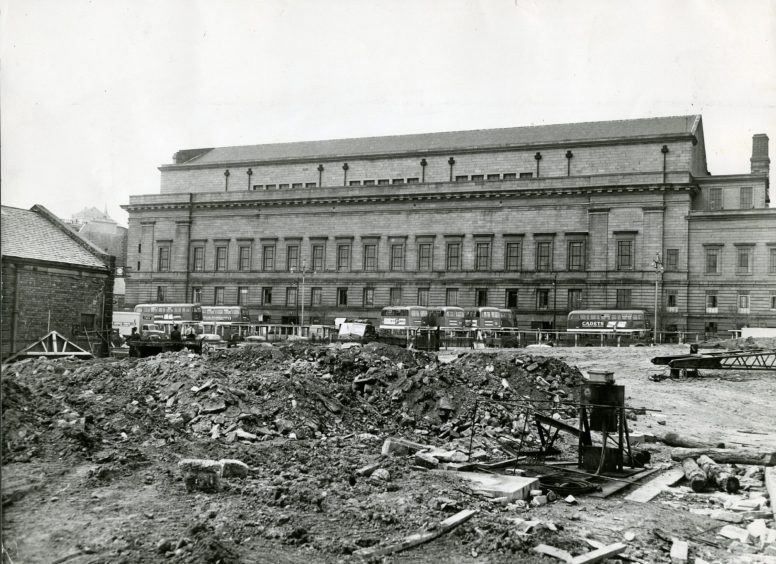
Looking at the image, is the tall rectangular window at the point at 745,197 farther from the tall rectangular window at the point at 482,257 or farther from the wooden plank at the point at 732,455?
the wooden plank at the point at 732,455

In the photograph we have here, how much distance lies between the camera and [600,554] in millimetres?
7422

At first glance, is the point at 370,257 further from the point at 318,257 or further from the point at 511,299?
the point at 511,299

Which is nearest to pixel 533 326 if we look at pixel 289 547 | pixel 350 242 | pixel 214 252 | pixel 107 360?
pixel 350 242

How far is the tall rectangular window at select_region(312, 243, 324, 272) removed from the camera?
198 ft

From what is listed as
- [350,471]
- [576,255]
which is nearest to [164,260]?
[576,255]

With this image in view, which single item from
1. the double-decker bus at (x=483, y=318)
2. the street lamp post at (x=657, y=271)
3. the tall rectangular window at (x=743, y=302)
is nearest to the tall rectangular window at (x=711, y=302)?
the tall rectangular window at (x=743, y=302)

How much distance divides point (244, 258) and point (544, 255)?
26976 millimetres

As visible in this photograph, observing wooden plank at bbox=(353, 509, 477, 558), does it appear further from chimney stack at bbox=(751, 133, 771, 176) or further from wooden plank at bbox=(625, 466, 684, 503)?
chimney stack at bbox=(751, 133, 771, 176)

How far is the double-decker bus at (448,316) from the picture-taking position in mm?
51125

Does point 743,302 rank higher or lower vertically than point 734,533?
higher

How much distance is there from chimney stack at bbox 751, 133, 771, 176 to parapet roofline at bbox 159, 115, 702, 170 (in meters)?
5.36

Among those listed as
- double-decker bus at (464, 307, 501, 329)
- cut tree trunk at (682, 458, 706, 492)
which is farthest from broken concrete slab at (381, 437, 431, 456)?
double-decker bus at (464, 307, 501, 329)

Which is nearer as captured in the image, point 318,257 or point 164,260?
point 318,257

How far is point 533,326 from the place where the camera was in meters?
53.4
